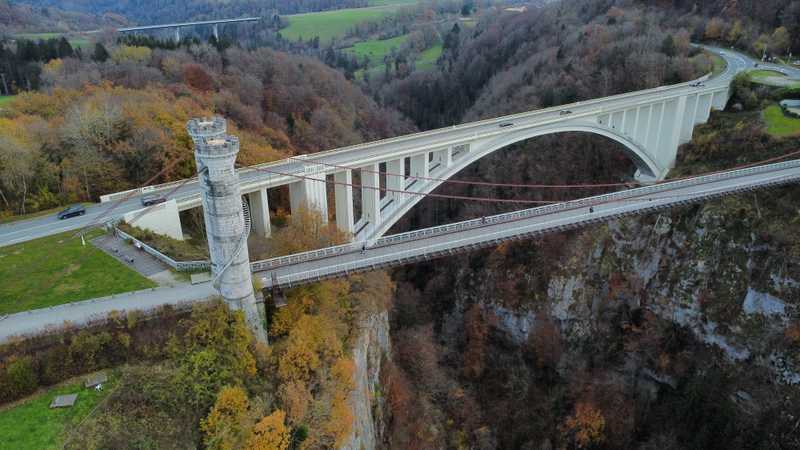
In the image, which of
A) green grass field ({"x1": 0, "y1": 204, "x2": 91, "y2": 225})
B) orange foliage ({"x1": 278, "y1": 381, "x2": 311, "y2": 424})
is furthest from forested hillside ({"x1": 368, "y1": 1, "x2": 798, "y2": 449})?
green grass field ({"x1": 0, "y1": 204, "x2": 91, "y2": 225})

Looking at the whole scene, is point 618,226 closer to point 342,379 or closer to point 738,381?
point 738,381

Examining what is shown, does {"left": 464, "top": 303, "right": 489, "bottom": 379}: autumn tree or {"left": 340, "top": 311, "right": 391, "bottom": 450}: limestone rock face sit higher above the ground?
{"left": 340, "top": 311, "right": 391, "bottom": 450}: limestone rock face

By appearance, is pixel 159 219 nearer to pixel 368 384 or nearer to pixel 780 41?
pixel 368 384

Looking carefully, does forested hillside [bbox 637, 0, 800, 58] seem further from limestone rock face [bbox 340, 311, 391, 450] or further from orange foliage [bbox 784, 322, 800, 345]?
limestone rock face [bbox 340, 311, 391, 450]

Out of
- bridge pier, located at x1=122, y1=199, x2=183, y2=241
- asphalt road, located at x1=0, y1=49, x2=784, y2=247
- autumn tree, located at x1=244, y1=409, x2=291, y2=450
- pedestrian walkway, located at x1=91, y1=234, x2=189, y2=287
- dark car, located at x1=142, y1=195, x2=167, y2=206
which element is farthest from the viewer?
dark car, located at x1=142, y1=195, x2=167, y2=206

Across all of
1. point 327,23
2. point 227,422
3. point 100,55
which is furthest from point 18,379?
point 327,23

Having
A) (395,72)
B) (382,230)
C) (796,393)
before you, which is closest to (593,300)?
(796,393)
